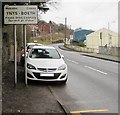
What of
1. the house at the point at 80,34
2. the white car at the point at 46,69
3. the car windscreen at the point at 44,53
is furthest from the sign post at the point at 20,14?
the house at the point at 80,34

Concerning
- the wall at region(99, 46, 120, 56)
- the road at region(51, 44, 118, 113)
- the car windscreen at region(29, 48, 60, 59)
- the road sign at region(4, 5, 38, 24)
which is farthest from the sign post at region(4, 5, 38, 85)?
the wall at region(99, 46, 120, 56)

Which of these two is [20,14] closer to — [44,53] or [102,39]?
Result: [44,53]

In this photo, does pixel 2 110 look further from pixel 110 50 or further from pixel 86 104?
pixel 110 50

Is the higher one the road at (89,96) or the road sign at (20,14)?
the road sign at (20,14)

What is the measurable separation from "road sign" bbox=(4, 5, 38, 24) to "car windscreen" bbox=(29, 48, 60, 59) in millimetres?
2980

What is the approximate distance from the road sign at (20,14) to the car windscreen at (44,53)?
2980mm

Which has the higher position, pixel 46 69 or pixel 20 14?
pixel 20 14

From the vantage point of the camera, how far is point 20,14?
10.8 meters

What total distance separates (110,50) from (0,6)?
3033 cm

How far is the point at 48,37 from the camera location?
11938cm

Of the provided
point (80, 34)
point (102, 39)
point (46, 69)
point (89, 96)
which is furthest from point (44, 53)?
point (80, 34)

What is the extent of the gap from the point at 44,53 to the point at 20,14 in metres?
3.38

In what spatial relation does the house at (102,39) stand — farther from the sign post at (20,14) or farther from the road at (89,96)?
the sign post at (20,14)

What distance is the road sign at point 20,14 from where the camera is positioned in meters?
10.7
